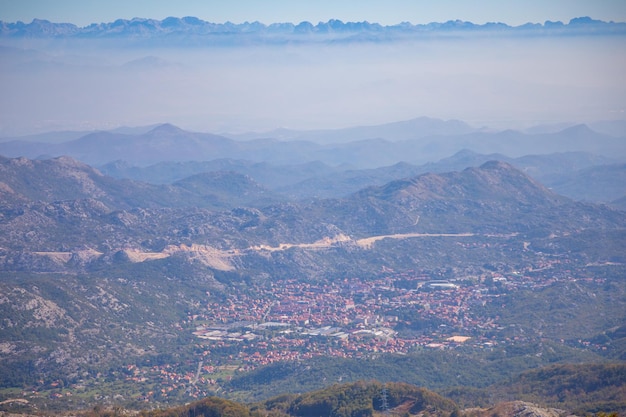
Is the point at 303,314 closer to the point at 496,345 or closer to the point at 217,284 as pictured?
the point at 217,284

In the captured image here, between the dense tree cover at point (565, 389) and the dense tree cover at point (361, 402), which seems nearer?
the dense tree cover at point (361, 402)

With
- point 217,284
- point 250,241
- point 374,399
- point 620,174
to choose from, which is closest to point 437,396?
point 374,399

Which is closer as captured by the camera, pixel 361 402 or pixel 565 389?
pixel 361 402

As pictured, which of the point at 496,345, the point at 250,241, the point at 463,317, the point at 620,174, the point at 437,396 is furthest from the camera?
the point at 620,174

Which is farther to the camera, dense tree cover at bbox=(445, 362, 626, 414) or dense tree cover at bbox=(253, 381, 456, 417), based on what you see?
dense tree cover at bbox=(445, 362, 626, 414)

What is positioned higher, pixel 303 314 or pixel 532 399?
pixel 532 399

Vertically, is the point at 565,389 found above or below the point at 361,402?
below

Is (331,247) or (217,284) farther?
(331,247)

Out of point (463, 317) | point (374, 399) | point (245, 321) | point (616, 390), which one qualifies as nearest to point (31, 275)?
point (245, 321)

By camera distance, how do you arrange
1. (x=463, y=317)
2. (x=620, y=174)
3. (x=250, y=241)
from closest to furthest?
(x=463, y=317)
(x=250, y=241)
(x=620, y=174)
